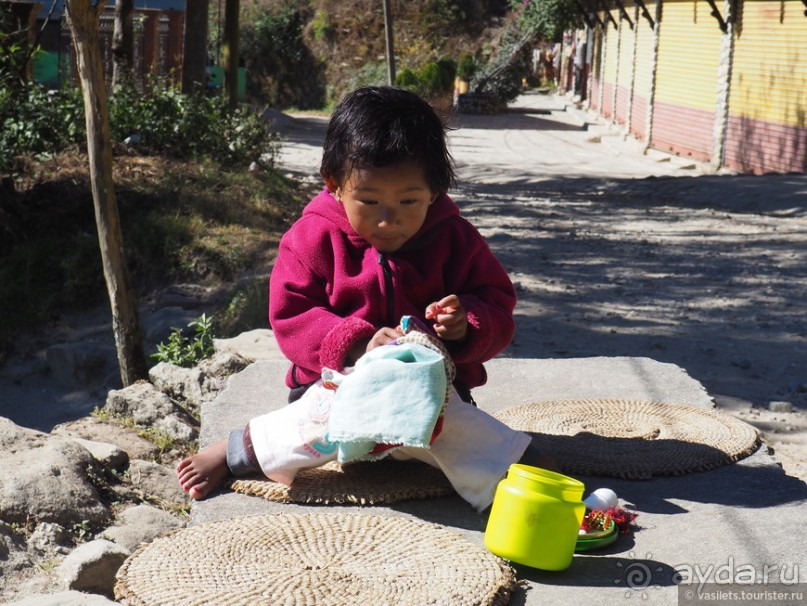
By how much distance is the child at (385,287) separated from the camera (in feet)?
8.98

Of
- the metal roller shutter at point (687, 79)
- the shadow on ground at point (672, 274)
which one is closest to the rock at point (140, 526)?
the shadow on ground at point (672, 274)

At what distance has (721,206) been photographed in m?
12.6

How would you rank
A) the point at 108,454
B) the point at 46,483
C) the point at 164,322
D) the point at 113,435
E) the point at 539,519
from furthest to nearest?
the point at 164,322
the point at 113,435
the point at 108,454
the point at 46,483
the point at 539,519

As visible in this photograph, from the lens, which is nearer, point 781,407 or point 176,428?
point 176,428

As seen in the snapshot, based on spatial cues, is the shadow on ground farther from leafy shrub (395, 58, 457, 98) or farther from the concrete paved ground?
leafy shrub (395, 58, 457, 98)

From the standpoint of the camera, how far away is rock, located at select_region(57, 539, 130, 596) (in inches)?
116

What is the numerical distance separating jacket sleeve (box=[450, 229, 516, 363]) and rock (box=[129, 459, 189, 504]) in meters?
1.60

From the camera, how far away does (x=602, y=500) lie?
2709 mm

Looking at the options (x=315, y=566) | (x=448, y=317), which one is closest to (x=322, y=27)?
(x=448, y=317)

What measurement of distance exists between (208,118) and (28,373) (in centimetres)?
467

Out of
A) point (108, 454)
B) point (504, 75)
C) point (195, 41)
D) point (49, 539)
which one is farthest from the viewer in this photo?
point (504, 75)

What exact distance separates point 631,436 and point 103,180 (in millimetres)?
3046

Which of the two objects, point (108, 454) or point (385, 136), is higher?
point (385, 136)

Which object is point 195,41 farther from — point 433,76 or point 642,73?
point 433,76
